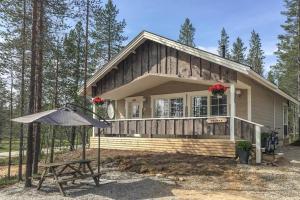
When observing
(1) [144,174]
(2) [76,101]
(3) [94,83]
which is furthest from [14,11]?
(2) [76,101]

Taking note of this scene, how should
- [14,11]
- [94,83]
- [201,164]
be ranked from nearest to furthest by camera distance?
[201,164], [14,11], [94,83]

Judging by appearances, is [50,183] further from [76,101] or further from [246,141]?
[76,101]

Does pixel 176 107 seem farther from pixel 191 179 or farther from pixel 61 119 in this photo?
pixel 61 119

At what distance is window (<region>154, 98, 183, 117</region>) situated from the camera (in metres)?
17.1

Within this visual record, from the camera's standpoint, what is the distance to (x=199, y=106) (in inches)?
644

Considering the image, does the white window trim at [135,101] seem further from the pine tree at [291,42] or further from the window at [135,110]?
the pine tree at [291,42]

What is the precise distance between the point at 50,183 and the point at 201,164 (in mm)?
4511

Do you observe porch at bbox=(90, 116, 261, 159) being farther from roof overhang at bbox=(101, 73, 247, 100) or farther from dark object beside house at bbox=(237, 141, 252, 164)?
roof overhang at bbox=(101, 73, 247, 100)

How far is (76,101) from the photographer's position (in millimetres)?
28438

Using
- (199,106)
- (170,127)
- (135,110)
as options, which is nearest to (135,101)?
(135,110)

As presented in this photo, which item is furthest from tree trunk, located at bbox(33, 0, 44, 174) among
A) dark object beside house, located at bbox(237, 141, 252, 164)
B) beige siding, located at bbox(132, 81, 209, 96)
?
beige siding, located at bbox(132, 81, 209, 96)

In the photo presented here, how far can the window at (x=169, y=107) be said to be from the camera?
17078mm

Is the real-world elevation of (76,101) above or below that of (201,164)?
above

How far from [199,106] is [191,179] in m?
7.02
